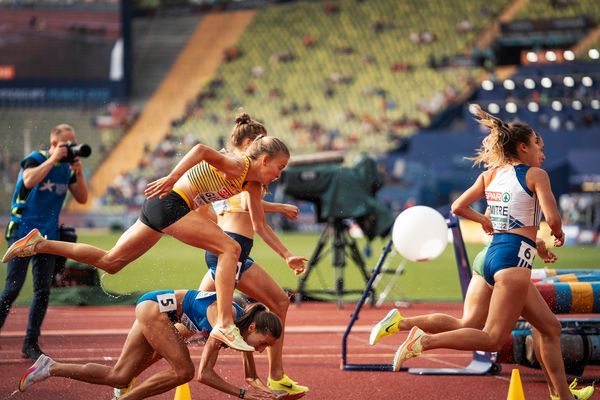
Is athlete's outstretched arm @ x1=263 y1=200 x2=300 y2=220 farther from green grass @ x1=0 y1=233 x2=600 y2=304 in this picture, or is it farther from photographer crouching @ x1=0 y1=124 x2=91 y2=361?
green grass @ x1=0 y1=233 x2=600 y2=304

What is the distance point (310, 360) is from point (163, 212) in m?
3.14

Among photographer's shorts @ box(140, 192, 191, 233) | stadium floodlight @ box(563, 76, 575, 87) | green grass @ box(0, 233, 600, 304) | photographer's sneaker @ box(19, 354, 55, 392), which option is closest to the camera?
photographer's sneaker @ box(19, 354, 55, 392)

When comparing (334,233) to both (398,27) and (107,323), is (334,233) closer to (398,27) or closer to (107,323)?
(107,323)

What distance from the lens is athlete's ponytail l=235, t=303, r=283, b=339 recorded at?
555 centimetres

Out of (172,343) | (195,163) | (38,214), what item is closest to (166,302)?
(172,343)

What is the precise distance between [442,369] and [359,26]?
35.6 meters

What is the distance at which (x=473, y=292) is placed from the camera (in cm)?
639

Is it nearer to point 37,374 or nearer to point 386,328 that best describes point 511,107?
point 386,328

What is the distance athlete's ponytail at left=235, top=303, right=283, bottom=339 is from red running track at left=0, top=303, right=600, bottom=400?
1.46m

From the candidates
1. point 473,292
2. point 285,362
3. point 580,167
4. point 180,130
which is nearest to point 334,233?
point 285,362

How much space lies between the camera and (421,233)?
7.46m

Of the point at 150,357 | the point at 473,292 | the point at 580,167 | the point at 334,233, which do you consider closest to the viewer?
the point at 150,357

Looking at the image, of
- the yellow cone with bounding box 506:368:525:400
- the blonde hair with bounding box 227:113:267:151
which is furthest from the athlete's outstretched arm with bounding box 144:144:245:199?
the yellow cone with bounding box 506:368:525:400

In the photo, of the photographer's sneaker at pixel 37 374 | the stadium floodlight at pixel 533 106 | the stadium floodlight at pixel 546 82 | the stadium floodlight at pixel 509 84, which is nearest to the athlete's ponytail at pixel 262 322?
the photographer's sneaker at pixel 37 374
